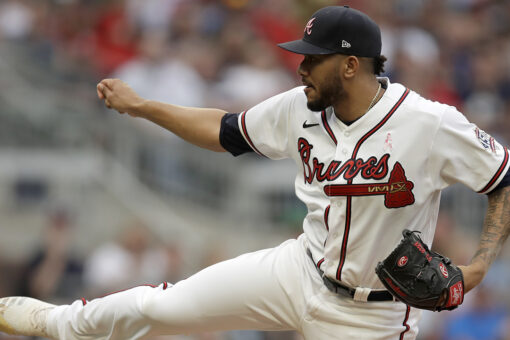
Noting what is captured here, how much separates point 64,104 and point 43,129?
290 mm

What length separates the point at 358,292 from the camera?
410 cm

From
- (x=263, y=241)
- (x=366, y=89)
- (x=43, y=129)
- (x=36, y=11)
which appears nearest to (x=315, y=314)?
(x=366, y=89)

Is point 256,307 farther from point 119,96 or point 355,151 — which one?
point 119,96

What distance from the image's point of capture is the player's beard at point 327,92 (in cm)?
406

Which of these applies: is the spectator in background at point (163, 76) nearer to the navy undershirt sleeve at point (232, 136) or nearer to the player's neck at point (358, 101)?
the navy undershirt sleeve at point (232, 136)

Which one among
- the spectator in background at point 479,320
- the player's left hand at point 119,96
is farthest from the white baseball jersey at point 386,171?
the spectator in background at point 479,320

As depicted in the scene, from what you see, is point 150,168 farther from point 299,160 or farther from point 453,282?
point 453,282

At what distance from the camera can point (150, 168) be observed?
8383 mm

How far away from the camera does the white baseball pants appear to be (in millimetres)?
4148

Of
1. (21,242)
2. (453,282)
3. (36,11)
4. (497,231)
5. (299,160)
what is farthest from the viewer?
(36,11)

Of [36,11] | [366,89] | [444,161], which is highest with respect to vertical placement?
[36,11]

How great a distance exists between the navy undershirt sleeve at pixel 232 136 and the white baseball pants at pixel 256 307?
527mm

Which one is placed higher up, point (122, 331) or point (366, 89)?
point (366, 89)

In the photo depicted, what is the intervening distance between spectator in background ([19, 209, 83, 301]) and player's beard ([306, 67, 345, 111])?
4085mm
